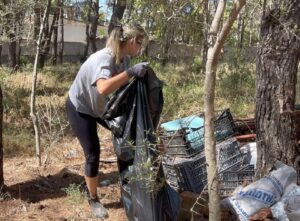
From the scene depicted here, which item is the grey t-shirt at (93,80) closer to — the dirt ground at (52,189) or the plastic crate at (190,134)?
the plastic crate at (190,134)

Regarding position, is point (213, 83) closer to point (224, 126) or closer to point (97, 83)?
point (97, 83)

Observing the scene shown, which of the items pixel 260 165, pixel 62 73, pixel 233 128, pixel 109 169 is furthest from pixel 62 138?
pixel 62 73

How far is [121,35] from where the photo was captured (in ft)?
12.9

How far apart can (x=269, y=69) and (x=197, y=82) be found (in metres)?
7.99

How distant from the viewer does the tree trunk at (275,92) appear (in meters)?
3.81

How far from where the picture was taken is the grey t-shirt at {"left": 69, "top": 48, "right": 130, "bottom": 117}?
389cm

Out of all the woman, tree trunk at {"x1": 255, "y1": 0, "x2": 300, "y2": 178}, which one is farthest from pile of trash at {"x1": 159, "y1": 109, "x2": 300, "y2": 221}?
the woman

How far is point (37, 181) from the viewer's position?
217 inches

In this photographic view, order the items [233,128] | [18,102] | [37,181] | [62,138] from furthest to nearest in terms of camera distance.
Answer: [18,102] < [62,138] < [37,181] < [233,128]

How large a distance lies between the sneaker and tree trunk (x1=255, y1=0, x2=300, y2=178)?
1.39 meters

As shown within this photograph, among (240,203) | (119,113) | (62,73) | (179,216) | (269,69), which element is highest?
(269,69)

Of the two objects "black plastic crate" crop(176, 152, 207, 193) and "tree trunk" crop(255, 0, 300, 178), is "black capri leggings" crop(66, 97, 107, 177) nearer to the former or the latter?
"black plastic crate" crop(176, 152, 207, 193)

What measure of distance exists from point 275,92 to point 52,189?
2649mm

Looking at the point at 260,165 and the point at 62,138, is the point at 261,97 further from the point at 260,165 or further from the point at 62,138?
the point at 62,138
